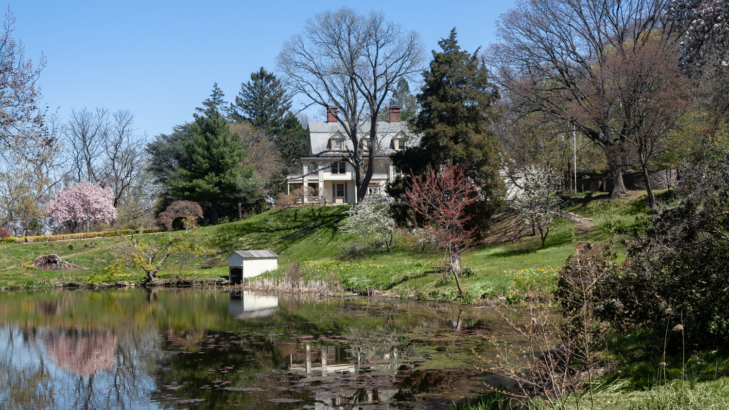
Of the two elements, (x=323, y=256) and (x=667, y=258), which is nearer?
(x=667, y=258)

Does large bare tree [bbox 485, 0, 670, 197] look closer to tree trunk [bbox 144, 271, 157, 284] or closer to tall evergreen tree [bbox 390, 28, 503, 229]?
tall evergreen tree [bbox 390, 28, 503, 229]

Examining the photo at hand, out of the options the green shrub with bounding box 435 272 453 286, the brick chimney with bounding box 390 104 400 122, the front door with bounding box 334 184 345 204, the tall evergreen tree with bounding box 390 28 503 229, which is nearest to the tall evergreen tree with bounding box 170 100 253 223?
the front door with bounding box 334 184 345 204

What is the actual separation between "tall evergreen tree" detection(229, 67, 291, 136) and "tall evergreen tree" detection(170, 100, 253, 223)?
16.8 m

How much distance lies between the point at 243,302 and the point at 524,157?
2310cm

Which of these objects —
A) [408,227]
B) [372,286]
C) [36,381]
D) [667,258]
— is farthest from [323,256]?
[667,258]

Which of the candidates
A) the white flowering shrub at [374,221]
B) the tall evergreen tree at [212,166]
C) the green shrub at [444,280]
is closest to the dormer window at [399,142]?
the tall evergreen tree at [212,166]

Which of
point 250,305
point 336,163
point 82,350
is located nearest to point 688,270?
point 82,350

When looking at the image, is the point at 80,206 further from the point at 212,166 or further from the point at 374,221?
the point at 374,221

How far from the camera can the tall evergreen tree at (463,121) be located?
27344mm

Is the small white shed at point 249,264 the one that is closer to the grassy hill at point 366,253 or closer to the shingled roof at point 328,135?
the grassy hill at point 366,253

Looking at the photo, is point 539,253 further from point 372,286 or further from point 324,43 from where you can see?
point 324,43

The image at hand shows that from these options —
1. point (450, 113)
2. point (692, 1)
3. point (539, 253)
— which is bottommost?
point (539, 253)

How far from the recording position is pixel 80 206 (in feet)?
179

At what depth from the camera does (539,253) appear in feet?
→ 88.2
